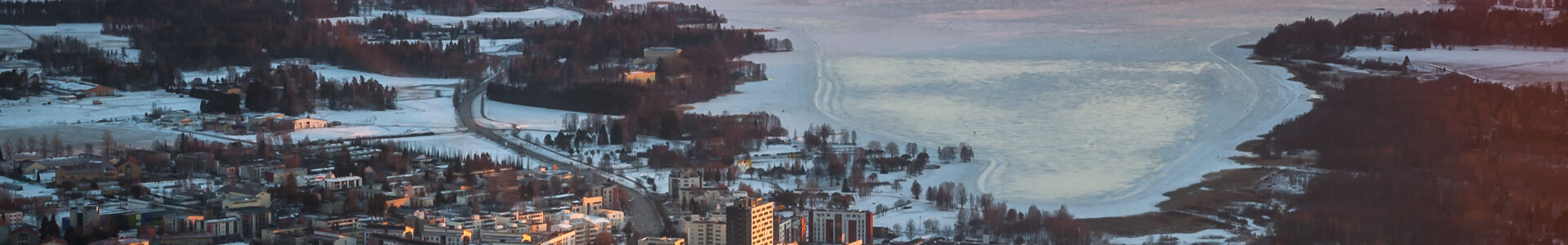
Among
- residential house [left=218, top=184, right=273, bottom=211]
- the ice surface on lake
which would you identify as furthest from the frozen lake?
residential house [left=218, top=184, right=273, bottom=211]

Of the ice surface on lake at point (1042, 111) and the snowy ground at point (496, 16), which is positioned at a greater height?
the snowy ground at point (496, 16)

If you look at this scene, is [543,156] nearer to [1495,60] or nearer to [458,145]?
[458,145]

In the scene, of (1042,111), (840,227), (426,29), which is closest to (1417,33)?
(1042,111)

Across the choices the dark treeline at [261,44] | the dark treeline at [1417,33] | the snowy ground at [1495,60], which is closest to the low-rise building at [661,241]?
the snowy ground at [1495,60]

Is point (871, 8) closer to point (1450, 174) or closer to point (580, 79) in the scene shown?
point (580, 79)

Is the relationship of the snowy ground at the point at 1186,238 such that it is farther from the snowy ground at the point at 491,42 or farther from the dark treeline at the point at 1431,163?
the snowy ground at the point at 491,42

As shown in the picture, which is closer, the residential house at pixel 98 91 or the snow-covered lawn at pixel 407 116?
the snow-covered lawn at pixel 407 116
